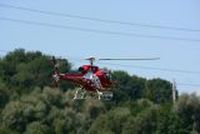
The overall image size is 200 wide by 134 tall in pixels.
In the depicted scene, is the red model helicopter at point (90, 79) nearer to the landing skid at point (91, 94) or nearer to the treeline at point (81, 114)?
the landing skid at point (91, 94)

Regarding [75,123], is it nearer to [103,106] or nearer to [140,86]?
[103,106]

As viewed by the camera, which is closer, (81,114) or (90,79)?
(90,79)

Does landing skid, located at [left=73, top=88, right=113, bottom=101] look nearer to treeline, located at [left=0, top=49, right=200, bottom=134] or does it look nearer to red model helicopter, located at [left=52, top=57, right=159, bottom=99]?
red model helicopter, located at [left=52, top=57, right=159, bottom=99]

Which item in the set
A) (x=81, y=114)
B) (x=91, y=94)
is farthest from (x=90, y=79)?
(x=81, y=114)

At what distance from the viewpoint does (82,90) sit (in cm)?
4088

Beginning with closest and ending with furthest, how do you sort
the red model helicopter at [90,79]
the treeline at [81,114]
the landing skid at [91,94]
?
the landing skid at [91,94] → the red model helicopter at [90,79] → the treeline at [81,114]

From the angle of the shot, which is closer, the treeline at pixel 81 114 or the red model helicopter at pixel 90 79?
the red model helicopter at pixel 90 79

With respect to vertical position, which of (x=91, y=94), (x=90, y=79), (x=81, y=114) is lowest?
(x=81, y=114)

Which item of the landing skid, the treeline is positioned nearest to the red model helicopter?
the landing skid

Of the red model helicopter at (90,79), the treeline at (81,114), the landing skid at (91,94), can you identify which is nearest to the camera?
the landing skid at (91,94)

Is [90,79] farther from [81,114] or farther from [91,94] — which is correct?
[81,114]

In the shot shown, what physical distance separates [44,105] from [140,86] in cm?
6003

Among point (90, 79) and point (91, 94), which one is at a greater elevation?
point (90, 79)

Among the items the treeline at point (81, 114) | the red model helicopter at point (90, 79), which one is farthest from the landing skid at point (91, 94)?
the treeline at point (81, 114)
